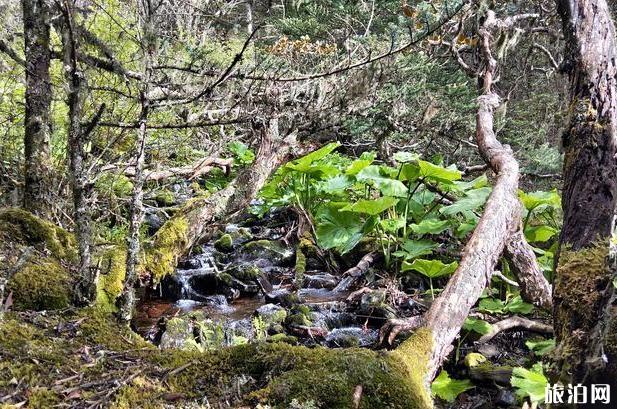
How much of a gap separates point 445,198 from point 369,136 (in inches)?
115

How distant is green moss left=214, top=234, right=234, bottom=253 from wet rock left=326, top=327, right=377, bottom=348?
3.01m

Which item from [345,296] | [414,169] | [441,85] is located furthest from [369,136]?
[345,296]

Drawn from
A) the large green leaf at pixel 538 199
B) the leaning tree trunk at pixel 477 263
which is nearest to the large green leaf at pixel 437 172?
the leaning tree trunk at pixel 477 263

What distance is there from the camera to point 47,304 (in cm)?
267

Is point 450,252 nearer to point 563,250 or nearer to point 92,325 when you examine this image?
point 563,250

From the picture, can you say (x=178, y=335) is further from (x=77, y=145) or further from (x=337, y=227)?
(x=337, y=227)

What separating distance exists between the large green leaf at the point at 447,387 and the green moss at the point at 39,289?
2.43 metres

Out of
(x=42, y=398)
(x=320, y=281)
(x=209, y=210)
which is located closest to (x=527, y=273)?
(x=320, y=281)

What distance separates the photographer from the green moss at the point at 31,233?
3.35 meters

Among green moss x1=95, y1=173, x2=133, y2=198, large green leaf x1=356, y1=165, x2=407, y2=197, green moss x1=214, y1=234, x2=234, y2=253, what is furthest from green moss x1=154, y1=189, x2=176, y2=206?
large green leaf x1=356, y1=165, x2=407, y2=197

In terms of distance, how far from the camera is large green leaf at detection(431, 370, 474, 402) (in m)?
3.35

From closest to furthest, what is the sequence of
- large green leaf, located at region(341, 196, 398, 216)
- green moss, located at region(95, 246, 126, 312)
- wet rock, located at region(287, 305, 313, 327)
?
green moss, located at region(95, 246, 126, 312)
wet rock, located at region(287, 305, 313, 327)
large green leaf, located at region(341, 196, 398, 216)

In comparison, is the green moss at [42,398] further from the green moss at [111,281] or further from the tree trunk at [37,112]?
the tree trunk at [37,112]

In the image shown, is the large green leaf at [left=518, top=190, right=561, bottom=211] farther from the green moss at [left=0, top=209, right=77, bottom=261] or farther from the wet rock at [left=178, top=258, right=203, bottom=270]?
the green moss at [left=0, top=209, right=77, bottom=261]
